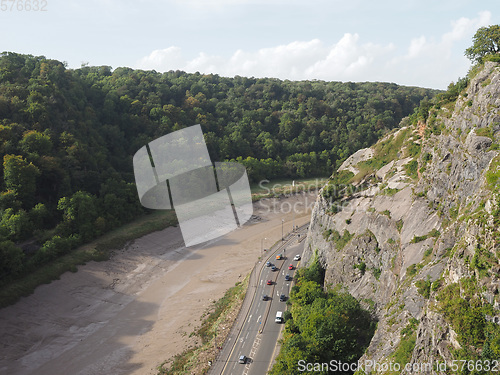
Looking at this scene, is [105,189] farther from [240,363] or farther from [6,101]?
[240,363]

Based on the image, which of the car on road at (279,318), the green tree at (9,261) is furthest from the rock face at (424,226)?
the green tree at (9,261)

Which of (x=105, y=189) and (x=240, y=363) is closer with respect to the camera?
(x=240, y=363)

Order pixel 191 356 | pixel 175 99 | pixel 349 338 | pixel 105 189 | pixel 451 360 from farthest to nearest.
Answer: pixel 175 99, pixel 105 189, pixel 191 356, pixel 349 338, pixel 451 360

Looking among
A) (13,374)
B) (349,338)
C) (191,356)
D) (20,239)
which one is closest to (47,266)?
(20,239)

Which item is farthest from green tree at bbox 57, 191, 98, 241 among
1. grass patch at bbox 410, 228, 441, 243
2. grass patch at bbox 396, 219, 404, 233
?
grass patch at bbox 410, 228, 441, 243

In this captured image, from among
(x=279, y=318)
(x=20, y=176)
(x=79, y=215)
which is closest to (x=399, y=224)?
(x=279, y=318)

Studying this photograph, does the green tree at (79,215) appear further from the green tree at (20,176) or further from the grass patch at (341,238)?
the grass patch at (341,238)

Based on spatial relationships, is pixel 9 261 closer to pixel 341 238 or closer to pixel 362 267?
pixel 341 238
